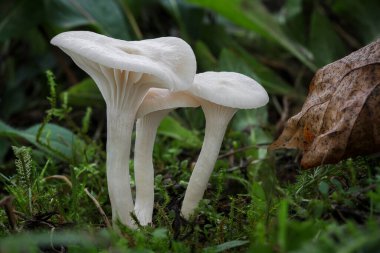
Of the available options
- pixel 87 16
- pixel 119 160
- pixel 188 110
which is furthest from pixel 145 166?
pixel 87 16

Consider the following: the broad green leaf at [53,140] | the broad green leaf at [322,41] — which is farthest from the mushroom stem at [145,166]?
the broad green leaf at [322,41]

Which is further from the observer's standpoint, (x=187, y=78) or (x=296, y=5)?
(x=296, y=5)

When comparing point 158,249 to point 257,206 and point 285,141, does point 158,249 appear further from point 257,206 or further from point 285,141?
point 285,141

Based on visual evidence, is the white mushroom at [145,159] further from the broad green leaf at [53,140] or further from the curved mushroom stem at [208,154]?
the broad green leaf at [53,140]

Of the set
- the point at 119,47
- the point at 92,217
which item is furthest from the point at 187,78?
the point at 92,217

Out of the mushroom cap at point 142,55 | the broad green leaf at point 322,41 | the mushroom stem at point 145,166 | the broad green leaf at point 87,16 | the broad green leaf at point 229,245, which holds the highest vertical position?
the broad green leaf at point 87,16

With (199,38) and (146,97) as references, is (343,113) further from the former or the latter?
(199,38)
